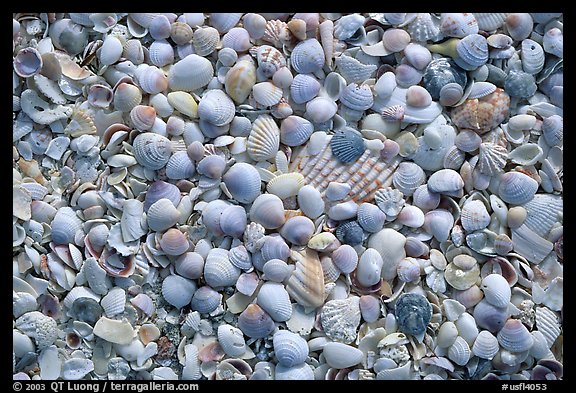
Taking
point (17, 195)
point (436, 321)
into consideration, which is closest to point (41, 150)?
point (17, 195)

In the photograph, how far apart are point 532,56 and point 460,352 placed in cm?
75

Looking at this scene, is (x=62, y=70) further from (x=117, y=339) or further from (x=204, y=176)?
(x=117, y=339)

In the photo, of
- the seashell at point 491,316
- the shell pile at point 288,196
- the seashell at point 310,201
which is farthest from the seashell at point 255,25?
the seashell at point 491,316

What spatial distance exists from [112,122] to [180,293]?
465 mm

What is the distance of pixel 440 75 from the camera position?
1.77m

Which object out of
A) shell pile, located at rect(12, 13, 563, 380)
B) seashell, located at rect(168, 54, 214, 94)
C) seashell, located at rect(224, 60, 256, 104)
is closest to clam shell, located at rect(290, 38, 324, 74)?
shell pile, located at rect(12, 13, 563, 380)

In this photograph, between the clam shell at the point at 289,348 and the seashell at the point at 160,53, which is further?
the seashell at the point at 160,53

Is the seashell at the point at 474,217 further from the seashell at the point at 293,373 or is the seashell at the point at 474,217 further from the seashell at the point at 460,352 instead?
the seashell at the point at 293,373

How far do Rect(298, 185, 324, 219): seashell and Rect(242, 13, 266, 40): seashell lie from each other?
0.41m

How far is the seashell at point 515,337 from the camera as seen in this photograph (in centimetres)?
171

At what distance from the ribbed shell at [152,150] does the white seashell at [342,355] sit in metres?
0.61

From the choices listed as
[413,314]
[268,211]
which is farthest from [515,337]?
[268,211]

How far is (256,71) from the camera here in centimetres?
179

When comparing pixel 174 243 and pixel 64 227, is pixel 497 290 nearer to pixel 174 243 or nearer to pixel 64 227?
pixel 174 243
